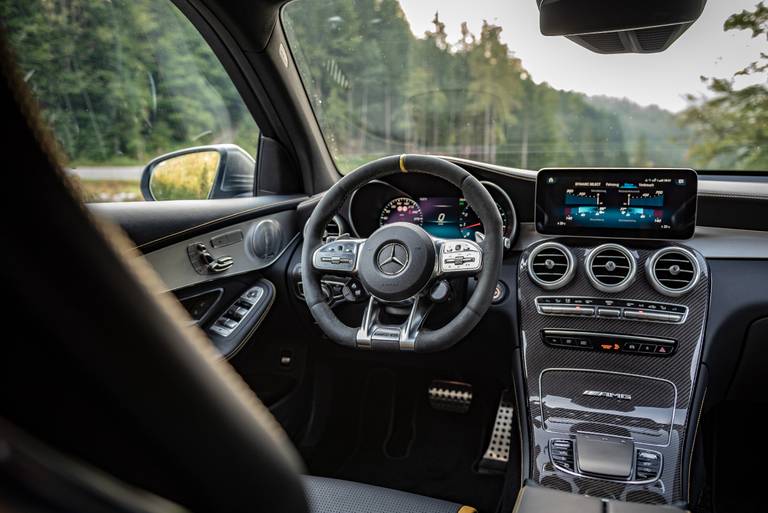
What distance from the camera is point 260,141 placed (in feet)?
10.3

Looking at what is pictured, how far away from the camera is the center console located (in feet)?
7.41

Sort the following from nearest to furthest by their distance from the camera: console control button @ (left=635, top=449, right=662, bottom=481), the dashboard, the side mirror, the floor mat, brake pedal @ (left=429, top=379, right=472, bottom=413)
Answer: console control button @ (left=635, top=449, right=662, bottom=481) < the side mirror < the dashboard < the floor mat < brake pedal @ (left=429, top=379, right=472, bottom=413)

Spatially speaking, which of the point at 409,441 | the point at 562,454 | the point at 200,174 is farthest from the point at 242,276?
the point at 562,454

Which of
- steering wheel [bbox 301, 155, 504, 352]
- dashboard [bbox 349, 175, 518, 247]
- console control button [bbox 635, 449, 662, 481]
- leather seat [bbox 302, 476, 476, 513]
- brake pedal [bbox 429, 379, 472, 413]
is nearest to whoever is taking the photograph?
leather seat [bbox 302, 476, 476, 513]

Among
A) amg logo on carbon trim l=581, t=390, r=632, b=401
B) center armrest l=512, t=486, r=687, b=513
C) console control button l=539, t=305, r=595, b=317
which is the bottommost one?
center armrest l=512, t=486, r=687, b=513

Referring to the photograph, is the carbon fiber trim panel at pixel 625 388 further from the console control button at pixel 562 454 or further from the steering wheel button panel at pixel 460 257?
the steering wheel button panel at pixel 460 257

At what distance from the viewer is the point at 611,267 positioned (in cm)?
235

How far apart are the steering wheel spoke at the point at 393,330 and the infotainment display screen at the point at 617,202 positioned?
72 cm

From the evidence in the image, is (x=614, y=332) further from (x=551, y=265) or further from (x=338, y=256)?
(x=338, y=256)

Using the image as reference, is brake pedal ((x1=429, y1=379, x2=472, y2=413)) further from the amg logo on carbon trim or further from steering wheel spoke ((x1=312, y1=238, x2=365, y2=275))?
steering wheel spoke ((x1=312, y1=238, x2=365, y2=275))

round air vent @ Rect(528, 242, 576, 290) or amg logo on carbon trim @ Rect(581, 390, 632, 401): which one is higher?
round air vent @ Rect(528, 242, 576, 290)

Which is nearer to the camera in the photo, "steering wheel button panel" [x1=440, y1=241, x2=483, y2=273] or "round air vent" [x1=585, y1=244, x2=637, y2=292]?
"steering wheel button panel" [x1=440, y1=241, x2=483, y2=273]

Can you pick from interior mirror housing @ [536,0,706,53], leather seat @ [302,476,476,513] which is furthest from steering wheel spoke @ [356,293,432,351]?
interior mirror housing @ [536,0,706,53]

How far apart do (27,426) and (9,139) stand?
165 millimetres
